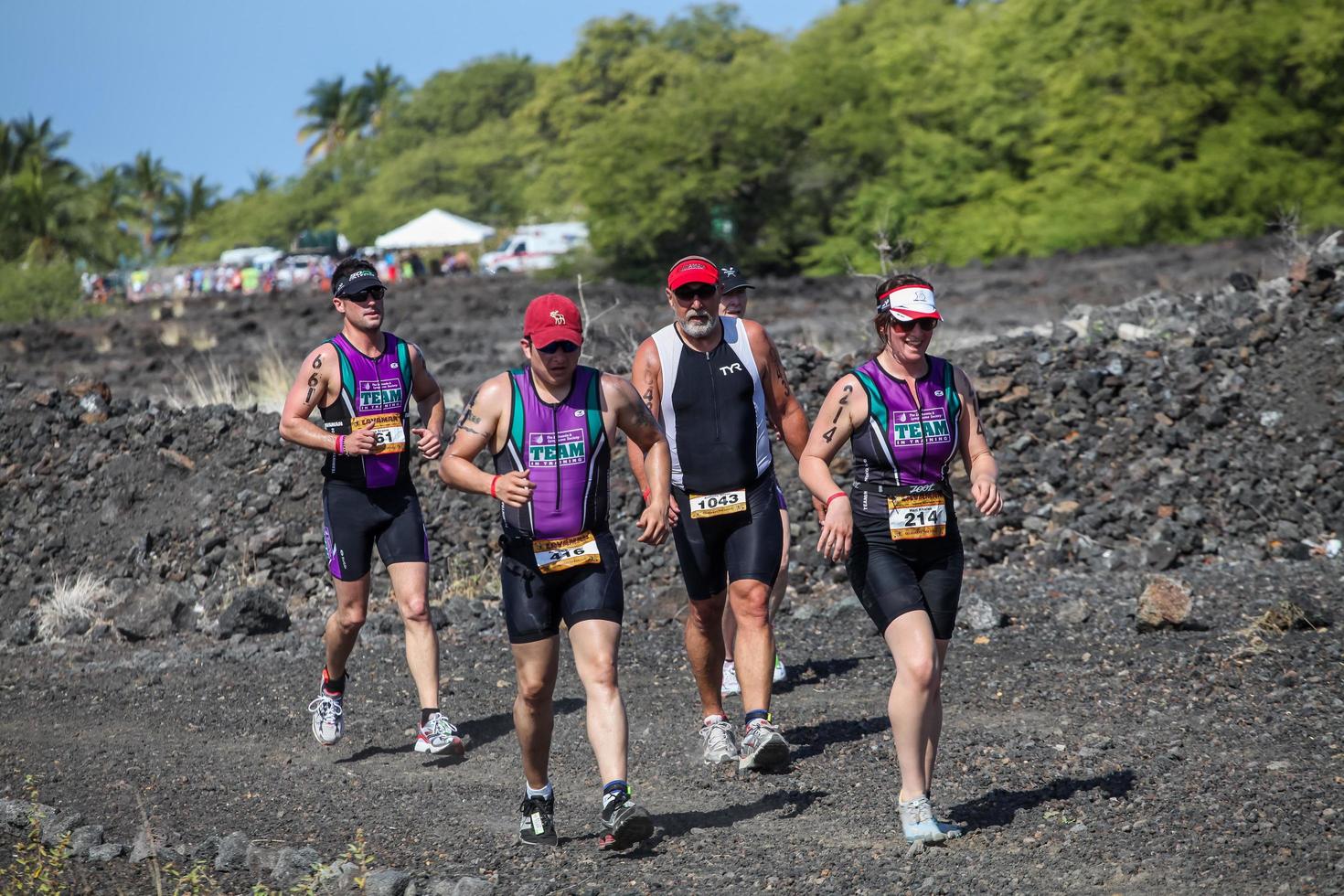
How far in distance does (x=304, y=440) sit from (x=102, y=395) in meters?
8.22

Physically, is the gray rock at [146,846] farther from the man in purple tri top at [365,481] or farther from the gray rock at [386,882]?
the man in purple tri top at [365,481]

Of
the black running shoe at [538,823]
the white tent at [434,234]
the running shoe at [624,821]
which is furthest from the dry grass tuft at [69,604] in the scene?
the white tent at [434,234]

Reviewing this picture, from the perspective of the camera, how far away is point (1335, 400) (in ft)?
39.6

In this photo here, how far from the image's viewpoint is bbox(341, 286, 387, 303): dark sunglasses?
722 centimetres

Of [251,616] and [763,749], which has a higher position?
[251,616]

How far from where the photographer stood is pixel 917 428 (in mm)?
5516

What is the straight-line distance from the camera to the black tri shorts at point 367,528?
7.32m

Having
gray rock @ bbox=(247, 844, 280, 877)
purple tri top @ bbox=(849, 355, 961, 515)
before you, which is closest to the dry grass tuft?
gray rock @ bbox=(247, 844, 280, 877)

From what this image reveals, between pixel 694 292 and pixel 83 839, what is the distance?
326cm

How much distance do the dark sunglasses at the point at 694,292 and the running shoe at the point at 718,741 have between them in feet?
6.07

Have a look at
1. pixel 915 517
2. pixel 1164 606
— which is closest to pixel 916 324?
pixel 915 517

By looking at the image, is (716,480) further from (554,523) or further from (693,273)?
(554,523)

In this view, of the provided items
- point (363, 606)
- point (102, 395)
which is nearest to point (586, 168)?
point (102, 395)

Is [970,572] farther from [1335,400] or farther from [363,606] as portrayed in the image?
[363,606]
